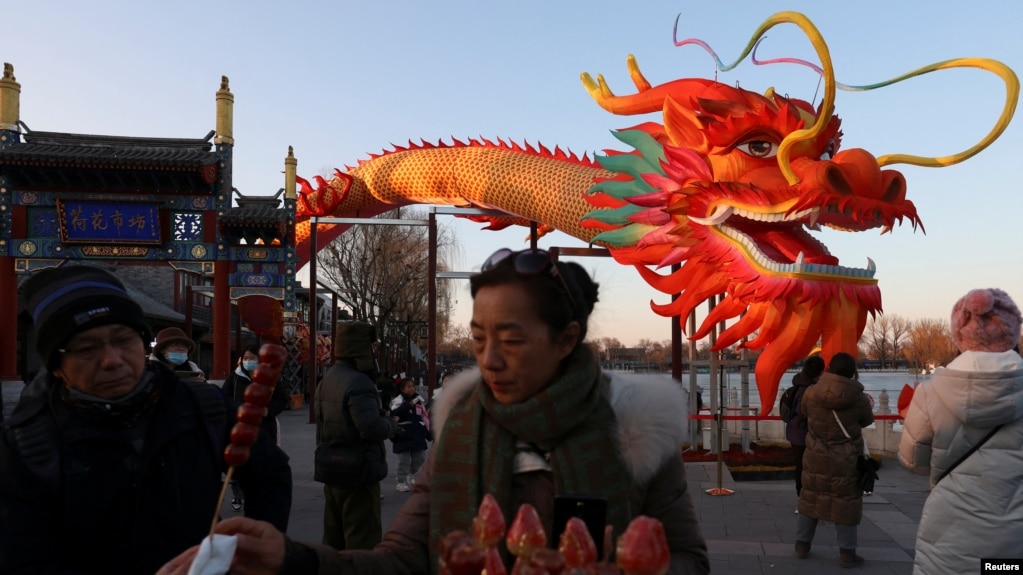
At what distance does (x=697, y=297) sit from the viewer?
358 inches

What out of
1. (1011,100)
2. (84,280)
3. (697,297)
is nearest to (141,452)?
(84,280)

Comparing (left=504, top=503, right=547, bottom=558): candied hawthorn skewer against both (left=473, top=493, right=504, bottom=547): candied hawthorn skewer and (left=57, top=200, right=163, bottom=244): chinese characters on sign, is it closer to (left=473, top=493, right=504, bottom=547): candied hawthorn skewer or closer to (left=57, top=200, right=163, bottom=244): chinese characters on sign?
(left=473, top=493, right=504, bottom=547): candied hawthorn skewer

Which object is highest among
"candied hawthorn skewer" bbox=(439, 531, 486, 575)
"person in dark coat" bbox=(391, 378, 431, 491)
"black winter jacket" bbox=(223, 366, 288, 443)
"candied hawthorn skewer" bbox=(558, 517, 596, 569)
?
"candied hawthorn skewer" bbox=(558, 517, 596, 569)

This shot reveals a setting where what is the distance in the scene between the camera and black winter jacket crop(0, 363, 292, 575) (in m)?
1.69

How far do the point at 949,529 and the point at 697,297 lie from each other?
631 centimetres

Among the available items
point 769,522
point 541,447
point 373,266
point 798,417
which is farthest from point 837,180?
point 373,266

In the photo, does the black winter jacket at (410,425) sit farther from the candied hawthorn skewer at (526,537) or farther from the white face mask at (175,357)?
the candied hawthorn skewer at (526,537)

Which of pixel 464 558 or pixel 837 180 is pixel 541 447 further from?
pixel 837 180

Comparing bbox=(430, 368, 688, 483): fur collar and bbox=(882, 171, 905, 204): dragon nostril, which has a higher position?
bbox=(882, 171, 905, 204): dragon nostril

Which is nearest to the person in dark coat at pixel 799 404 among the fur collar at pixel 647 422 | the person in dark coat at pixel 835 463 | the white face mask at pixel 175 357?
the person in dark coat at pixel 835 463

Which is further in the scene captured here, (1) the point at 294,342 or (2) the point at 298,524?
(1) the point at 294,342

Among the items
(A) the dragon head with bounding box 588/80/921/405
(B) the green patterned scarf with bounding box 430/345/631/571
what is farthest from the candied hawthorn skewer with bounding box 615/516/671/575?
(A) the dragon head with bounding box 588/80/921/405

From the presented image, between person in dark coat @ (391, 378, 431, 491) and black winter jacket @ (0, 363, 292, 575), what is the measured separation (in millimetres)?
6054

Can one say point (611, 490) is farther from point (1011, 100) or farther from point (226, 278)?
point (226, 278)
